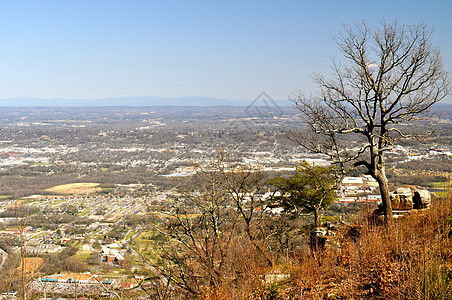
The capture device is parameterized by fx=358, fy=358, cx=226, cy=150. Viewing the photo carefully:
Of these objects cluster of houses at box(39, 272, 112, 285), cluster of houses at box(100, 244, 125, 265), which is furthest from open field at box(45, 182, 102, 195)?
cluster of houses at box(39, 272, 112, 285)

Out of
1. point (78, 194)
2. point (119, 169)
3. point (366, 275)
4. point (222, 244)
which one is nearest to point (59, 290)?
point (222, 244)

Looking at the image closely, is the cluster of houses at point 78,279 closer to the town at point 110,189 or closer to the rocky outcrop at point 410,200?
the town at point 110,189

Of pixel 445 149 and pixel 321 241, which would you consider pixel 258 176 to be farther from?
pixel 445 149

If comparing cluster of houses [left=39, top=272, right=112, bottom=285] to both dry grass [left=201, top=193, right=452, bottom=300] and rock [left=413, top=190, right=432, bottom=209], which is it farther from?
rock [left=413, top=190, right=432, bottom=209]

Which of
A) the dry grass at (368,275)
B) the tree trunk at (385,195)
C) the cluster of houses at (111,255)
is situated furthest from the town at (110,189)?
the dry grass at (368,275)

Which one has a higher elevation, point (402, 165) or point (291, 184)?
point (291, 184)

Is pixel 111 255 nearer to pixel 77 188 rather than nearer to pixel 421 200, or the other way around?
pixel 421 200
